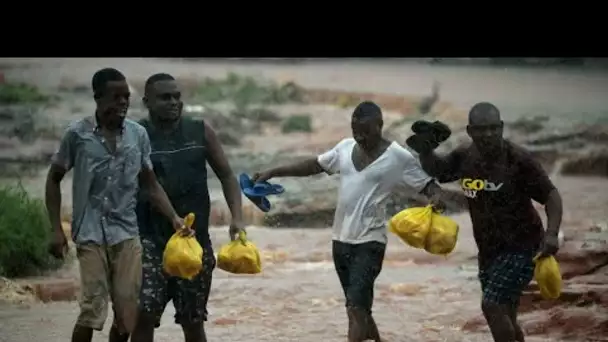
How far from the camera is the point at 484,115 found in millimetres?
5176

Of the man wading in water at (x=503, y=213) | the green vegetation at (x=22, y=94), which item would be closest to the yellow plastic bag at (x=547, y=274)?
the man wading in water at (x=503, y=213)

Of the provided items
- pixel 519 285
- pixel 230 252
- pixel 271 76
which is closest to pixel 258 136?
pixel 271 76

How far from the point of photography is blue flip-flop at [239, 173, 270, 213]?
5.09m

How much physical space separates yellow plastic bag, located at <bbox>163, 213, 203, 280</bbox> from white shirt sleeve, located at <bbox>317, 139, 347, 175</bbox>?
2.34 ft

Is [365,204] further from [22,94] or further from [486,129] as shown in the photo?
[22,94]

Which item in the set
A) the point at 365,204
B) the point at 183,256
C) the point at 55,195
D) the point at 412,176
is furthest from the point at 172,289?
the point at 412,176

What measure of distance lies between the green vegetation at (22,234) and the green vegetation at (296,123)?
118 cm

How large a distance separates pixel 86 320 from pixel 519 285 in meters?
1.86

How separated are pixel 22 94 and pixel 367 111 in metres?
1.64

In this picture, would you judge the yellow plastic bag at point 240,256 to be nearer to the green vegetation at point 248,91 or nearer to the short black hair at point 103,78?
the green vegetation at point 248,91

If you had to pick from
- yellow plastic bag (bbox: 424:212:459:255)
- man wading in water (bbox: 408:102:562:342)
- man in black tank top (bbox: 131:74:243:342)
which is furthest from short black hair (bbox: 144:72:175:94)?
yellow plastic bag (bbox: 424:212:459:255)

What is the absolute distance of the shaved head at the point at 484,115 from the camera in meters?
5.14

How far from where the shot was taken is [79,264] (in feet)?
16.4
